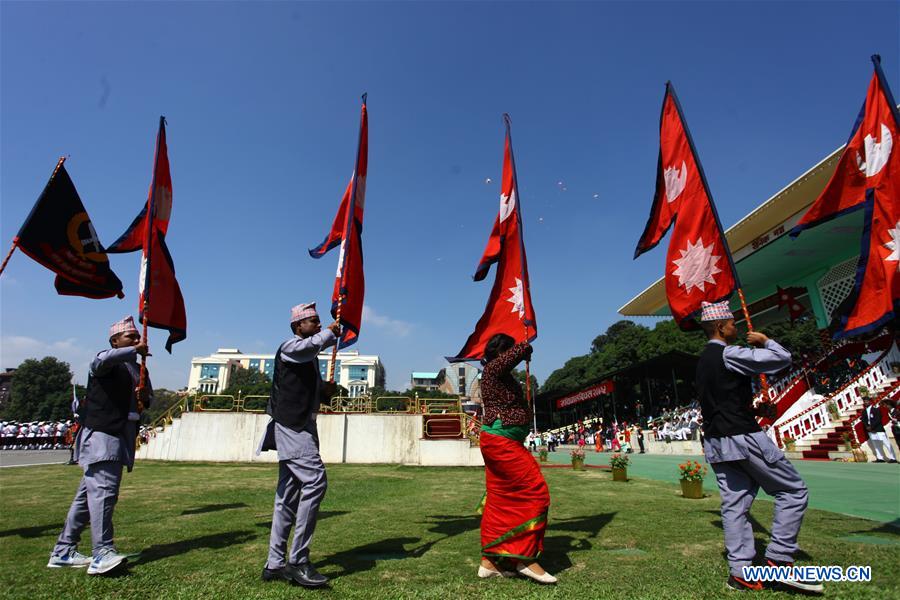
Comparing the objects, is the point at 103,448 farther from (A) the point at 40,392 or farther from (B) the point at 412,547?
(A) the point at 40,392

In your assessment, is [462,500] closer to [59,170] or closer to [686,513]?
[686,513]

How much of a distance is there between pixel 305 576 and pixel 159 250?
187 inches

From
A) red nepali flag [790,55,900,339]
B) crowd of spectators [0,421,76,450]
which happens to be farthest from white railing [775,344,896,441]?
crowd of spectators [0,421,76,450]

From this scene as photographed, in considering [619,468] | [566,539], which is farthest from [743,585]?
[619,468]

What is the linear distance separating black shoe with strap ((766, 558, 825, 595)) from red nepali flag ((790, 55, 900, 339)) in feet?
9.12

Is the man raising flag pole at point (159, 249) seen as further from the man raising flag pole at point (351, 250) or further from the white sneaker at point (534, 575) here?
the white sneaker at point (534, 575)

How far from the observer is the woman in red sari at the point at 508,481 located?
136 inches

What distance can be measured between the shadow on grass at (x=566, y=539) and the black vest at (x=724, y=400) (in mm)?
1568

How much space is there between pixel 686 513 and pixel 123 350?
6.41 metres

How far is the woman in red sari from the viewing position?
11.3 ft

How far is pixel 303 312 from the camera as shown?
13.1 feet

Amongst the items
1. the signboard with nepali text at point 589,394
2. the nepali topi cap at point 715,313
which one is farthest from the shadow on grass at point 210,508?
the signboard with nepali text at point 589,394

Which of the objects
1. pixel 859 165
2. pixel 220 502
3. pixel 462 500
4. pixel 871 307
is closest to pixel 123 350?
pixel 220 502

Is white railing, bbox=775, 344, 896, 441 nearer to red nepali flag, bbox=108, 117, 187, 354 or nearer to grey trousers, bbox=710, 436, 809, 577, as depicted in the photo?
grey trousers, bbox=710, 436, 809, 577
